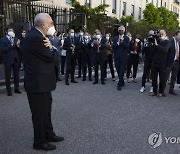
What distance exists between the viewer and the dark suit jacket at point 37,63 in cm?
448

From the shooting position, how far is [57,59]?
4.87 m

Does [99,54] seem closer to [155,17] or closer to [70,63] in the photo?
[70,63]

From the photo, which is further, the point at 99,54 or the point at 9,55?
the point at 99,54

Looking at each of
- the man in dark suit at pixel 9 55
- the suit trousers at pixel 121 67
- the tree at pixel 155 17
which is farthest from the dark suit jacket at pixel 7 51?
the tree at pixel 155 17

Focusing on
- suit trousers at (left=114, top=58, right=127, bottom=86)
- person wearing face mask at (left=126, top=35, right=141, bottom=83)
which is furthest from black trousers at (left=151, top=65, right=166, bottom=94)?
person wearing face mask at (left=126, top=35, right=141, bottom=83)

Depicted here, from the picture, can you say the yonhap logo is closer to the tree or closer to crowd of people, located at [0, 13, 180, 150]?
crowd of people, located at [0, 13, 180, 150]

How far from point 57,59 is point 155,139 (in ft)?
7.22

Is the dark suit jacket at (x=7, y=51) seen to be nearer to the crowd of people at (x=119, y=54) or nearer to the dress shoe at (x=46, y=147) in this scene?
the crowd of people at (x=119, y=54)

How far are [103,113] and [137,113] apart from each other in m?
0.78

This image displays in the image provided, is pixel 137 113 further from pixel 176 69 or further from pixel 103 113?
pixel 176 69

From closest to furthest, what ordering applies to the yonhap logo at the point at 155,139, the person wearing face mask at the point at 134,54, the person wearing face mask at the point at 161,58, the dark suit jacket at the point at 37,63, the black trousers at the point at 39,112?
the dark suit jacket at the point at 37,63, the black trousers at the point at 39,112, the yonhap logo at the point at 155,139, the person wearing face mask at the point at 161,58, the person wearing face mask at the point at 134,54

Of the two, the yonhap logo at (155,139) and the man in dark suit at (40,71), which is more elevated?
the man in dark suit at (40,71)

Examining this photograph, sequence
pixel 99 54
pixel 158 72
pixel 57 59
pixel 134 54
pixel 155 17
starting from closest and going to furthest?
pixel 57 59 < pixel 158 72 < pixel 99 54 < pixel 134 54 < pixel 155 17

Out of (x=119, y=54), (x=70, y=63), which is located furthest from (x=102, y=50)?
(x=70, y=63)
